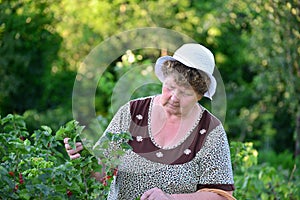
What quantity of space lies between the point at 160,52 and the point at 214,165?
568 centimetres

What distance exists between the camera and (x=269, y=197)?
457 centimetres

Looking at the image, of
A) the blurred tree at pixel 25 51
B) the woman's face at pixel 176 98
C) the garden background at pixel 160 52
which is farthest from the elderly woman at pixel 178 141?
the blurred tree at pixel 25 51

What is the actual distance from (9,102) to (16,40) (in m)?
0.74

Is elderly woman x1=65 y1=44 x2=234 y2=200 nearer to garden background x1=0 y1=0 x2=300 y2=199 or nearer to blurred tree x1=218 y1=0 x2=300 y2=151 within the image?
garden background x1=0 y1=0 x2=300 y2=199

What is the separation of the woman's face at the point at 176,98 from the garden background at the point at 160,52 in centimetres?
172

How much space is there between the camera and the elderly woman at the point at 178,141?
2951mm

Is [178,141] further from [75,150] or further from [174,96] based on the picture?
[75,150]

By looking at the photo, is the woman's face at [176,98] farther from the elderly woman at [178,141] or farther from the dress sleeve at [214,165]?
the dress sleeve at [214,165]

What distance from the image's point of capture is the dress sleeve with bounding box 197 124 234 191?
2938mm

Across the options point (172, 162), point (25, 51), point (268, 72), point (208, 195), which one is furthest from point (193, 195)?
point (25, 51)

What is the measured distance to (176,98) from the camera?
9.69 ft

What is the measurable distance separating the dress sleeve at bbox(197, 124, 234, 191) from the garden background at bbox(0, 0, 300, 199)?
64.6 inches

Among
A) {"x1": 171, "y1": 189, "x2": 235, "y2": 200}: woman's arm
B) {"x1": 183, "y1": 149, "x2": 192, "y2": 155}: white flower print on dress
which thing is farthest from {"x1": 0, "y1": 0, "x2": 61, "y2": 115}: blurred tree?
{"x1": 171, "y1": 189, "x2": 235, "y2": 200}: woman's arm

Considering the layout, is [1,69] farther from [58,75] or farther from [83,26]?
[83,26]
